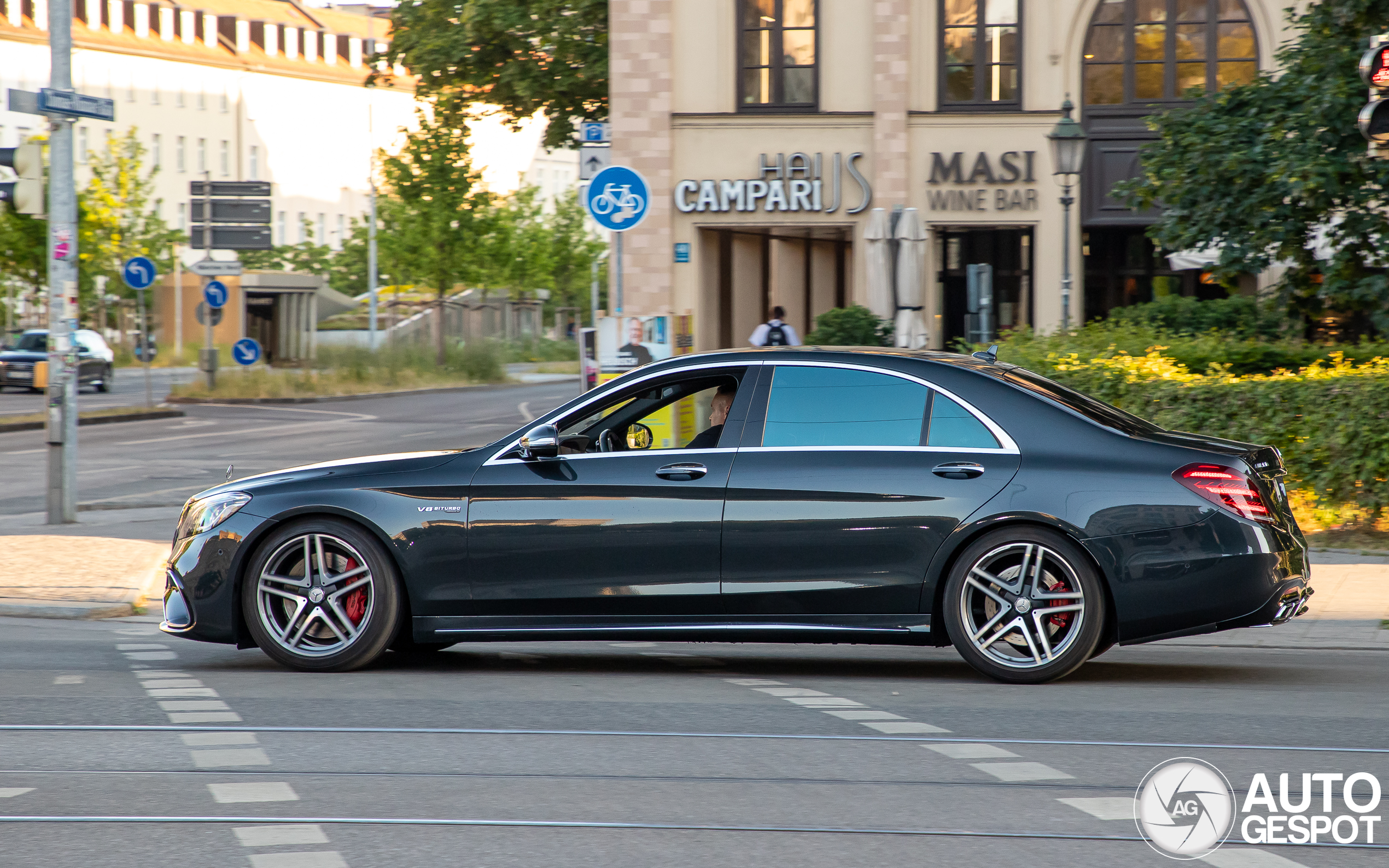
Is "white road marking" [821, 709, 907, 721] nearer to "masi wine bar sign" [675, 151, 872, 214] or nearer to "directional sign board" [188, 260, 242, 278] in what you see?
"masi wine bar sign" [675, 151, 872, 214]

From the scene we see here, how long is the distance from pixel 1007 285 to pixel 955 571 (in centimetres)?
2090

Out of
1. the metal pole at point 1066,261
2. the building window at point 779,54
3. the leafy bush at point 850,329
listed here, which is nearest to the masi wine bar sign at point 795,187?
the building window at point 779,54

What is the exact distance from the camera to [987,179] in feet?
88.1

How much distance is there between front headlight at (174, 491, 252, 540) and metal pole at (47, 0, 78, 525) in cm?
704

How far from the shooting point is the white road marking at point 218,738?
6.35m

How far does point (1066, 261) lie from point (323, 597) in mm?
17368

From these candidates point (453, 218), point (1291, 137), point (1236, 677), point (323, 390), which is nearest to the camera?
point (1236, 677)

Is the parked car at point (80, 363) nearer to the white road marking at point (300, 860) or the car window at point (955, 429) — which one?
the car window at point (955, 429)

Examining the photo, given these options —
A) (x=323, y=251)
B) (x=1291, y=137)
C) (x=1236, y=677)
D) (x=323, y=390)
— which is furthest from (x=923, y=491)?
(x=323, y=251)

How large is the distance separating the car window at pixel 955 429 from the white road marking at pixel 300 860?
3.59m

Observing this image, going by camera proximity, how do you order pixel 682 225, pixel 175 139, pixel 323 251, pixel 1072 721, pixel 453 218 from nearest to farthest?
1. pixel 1072 721
2. pixel 682 225
3. pixel 453 218
4. pixel 323 251
5. pixel 175 139

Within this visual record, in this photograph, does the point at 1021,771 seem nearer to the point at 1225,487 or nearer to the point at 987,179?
the point at 1225,487

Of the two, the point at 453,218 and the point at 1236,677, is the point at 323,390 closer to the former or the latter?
the point at 453,218

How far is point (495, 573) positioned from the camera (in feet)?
25.1
